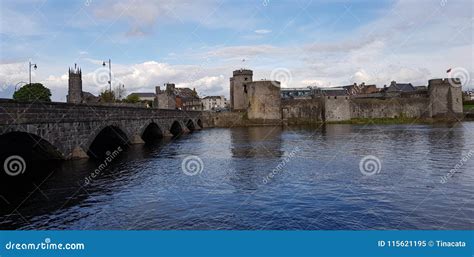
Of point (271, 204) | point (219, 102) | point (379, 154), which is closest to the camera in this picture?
point (271, 204)

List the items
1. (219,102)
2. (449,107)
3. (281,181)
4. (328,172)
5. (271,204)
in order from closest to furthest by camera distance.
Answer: (271,204), (281,181), (328,172), (449,107), (219,102)

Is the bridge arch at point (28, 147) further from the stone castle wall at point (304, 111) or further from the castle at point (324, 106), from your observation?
the stone castle wall at point (304, 111)

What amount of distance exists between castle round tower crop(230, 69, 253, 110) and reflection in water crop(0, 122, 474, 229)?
6375 centimetres

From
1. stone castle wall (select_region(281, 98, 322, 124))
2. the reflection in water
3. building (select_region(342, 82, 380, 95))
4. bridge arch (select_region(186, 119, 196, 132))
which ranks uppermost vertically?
building (select_region(342, 82, 380, 95))

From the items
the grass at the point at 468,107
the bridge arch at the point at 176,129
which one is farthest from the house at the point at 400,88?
the bridge arch at the point at 176,129

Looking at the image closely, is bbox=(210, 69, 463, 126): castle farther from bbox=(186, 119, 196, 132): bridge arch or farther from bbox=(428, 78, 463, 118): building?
bbox=(186, 119, 196, 132): bridge arch

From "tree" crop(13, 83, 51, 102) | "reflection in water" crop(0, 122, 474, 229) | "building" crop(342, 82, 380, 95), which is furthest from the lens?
"building" crop(342, 82, 380, 95)

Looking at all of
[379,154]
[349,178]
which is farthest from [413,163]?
[349,178]

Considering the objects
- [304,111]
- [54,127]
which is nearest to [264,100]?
[304,111]

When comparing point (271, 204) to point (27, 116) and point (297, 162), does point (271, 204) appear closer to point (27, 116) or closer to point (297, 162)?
point (297, 162)

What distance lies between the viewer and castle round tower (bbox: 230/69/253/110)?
85.4 metres

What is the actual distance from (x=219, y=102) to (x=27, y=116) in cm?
14614

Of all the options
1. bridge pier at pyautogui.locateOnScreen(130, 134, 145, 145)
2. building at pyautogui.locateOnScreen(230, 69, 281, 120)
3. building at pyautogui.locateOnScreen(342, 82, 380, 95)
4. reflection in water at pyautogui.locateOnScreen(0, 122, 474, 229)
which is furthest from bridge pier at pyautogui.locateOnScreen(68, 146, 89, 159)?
building at pyautogui.locateOnScreen(342, 82, 380, 95)

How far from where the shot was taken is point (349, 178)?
55.4ft
